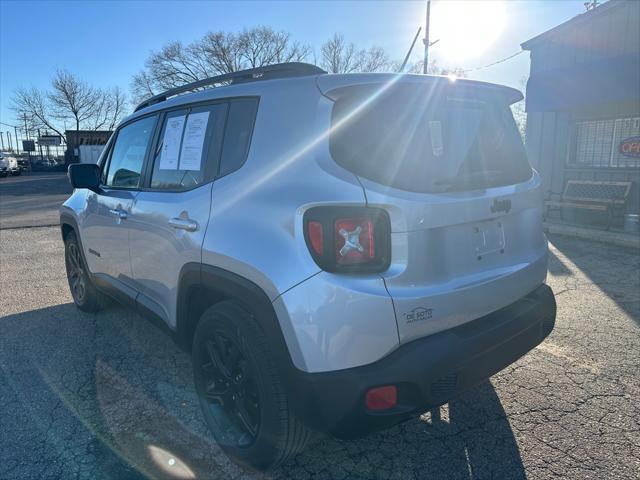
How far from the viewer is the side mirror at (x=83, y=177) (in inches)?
149

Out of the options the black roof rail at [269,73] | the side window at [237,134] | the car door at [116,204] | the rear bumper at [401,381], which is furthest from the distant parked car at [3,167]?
the rear bumper at [401,381]

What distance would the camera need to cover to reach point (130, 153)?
11.8 feet

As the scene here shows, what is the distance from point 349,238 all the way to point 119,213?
224cm

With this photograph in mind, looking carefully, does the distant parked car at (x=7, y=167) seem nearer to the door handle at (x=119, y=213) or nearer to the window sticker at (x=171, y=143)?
the door handle at (x=119, y=213)

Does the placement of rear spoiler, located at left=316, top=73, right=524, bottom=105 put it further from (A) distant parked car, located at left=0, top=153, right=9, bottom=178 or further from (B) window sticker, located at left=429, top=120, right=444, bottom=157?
(A) distant parked car, located at left=0, top=153, right=9, bottom=178

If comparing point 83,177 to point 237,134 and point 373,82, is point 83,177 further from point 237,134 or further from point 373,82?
point 373,82

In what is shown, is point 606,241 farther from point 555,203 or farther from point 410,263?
point 410,263

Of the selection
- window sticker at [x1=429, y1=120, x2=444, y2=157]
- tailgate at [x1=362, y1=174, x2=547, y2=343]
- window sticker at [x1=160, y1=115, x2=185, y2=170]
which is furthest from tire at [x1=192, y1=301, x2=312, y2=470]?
window sticker at [x1=429, y1=120, x2=444, y2=157]

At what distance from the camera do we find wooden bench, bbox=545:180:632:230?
876 cm

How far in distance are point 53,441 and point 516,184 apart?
2.95 metres

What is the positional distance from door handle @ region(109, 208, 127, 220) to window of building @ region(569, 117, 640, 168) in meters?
9.67

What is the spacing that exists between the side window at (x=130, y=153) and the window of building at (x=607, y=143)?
943cm

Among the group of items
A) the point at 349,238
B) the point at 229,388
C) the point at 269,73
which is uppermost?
the point at 269,73

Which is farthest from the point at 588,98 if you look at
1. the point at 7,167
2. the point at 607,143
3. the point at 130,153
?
the point at 7,167
